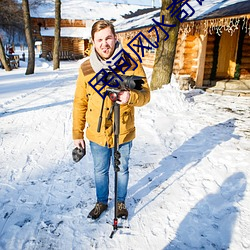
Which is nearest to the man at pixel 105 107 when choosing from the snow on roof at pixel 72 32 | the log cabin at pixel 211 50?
the log cabin at pixel 211 50

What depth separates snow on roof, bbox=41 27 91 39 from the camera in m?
29.2

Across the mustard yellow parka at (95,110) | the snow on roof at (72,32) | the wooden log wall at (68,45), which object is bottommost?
the mustard yellow parka at (95,110)

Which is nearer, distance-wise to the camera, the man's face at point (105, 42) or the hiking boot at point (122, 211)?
the man's face at point (105, 42)

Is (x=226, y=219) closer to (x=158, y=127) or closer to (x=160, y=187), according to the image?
(x=160, y=187)

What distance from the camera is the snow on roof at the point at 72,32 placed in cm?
2923

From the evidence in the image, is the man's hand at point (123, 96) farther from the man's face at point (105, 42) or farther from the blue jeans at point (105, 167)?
the blue jeans at point (105, 167)

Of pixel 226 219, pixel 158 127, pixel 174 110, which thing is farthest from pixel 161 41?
pixel 226 219

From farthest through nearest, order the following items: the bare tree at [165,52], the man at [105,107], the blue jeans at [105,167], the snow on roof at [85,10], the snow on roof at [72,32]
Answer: the snow on roof at [85,10]
the snow on roof at [72,32]
the bare tree at [165,52]
the blue jeans at [105,167]
the man at [105,107]

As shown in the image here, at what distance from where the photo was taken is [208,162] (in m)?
3.70

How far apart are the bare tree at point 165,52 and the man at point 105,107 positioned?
5444mm

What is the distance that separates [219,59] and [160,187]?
986 cm

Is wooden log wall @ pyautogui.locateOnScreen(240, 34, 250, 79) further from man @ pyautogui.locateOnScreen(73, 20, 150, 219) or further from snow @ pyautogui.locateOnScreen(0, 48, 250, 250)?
man @ pyautogui.locateOnScreen(73, 20, 150, 219)

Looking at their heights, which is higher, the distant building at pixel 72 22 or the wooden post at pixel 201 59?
the distant building at pixel 72 22

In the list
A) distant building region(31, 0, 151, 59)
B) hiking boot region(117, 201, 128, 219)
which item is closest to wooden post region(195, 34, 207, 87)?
hiking boot region(117, 201, 128, 219)
